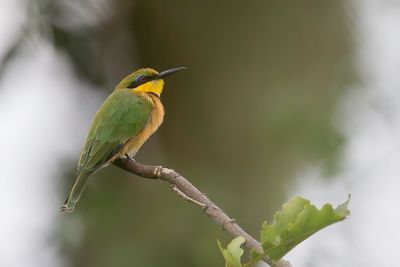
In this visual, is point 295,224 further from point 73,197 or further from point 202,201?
point 73,197

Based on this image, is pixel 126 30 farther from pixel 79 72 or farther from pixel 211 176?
pixel 211 176

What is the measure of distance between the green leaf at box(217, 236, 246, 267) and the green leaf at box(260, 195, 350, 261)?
1.5 inches

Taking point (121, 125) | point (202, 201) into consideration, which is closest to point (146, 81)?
point (121, 125)

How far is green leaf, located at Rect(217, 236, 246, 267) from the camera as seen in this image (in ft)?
4.30

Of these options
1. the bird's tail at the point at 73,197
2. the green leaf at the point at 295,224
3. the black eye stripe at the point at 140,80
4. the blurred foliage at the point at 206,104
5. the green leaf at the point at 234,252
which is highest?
the blurred foliage at the point at 206,104

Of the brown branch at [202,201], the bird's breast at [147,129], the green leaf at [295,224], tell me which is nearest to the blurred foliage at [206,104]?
the bird's breast at [147,129]

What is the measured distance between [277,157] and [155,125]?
2188mm

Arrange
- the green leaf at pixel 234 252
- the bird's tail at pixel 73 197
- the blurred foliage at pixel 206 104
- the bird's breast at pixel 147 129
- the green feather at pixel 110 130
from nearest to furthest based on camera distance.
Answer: the green leaf at pixel 234 252 → the bird's tail at pixel 73 197 → the green feather at pixel 110 130 → the bird's breast at pixel 147 129 → the blurred foliage at pixel 206 104

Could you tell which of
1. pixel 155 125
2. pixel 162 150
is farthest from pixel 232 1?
pixel 155 125

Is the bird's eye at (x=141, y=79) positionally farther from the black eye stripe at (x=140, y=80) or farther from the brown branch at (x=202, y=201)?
the brown branch at (x=202, y=201)

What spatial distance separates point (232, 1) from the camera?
5762mm

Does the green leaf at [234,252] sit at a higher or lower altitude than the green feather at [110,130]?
lower

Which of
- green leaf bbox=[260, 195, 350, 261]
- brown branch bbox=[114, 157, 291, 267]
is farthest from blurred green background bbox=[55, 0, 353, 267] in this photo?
green leaf bbox=[260, 195, 350, 261]

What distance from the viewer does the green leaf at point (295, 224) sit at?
1325 millimetres
